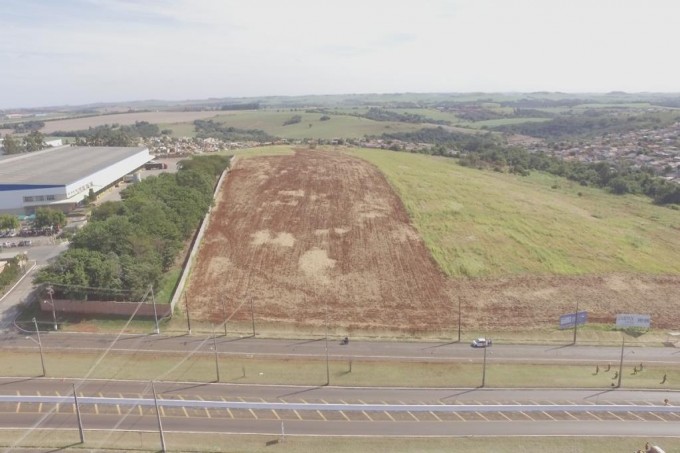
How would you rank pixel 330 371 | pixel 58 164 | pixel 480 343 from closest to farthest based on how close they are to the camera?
pixel 330 371, pixel 480 343, pixel 58 164

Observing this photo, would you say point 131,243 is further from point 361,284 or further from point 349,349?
point 349,349

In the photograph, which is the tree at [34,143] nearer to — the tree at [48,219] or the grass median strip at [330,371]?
the tree at [48,219]

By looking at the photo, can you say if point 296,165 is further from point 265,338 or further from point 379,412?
point 379,412

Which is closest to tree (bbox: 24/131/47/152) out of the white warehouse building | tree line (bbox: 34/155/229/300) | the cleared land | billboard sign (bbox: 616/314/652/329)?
the white warehouse building

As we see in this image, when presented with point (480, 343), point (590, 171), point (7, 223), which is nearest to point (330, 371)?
point (480, 343)

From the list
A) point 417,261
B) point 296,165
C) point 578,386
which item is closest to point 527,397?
point 578,386

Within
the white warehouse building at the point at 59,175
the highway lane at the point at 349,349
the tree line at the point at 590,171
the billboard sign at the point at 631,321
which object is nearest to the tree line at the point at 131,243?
the highway lane at the point at 349,349

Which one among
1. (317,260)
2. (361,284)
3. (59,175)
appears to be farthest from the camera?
(59,175)
